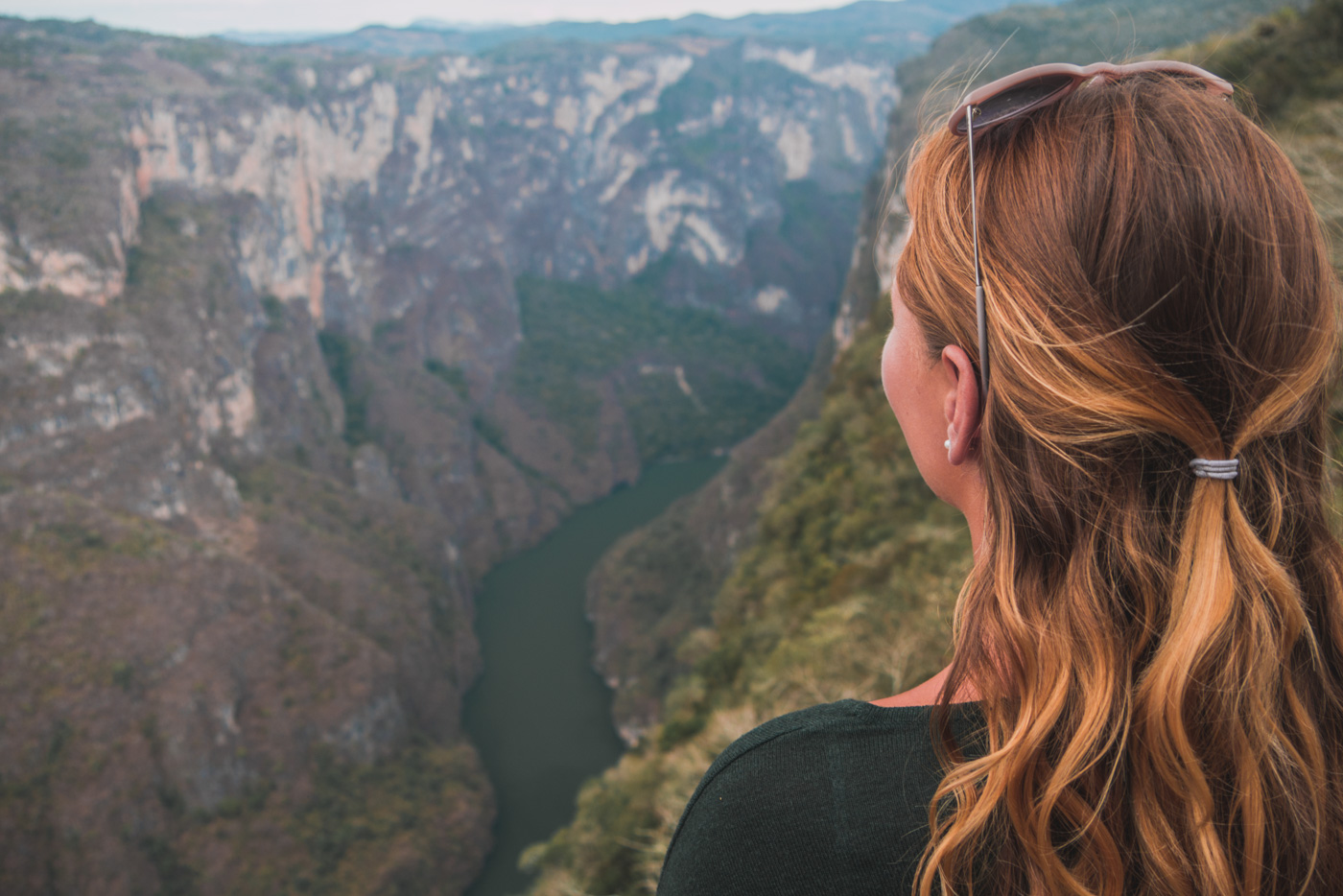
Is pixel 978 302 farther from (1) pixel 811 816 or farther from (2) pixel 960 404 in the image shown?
(1) pixel 811 816

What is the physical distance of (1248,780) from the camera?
94 cm

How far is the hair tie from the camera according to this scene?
0.99 metres

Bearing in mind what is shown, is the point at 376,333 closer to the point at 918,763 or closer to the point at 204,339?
the point at 204,339

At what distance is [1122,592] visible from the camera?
1.04 metres

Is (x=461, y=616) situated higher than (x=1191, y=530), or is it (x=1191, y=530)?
(x=1191, y=530)

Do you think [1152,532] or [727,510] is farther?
[727,510]

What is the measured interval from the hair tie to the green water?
118 feet

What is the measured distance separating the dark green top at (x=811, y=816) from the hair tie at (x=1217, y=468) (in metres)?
0.47

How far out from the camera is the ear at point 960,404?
3.69 feet

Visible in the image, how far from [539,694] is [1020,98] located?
4533 centimetres

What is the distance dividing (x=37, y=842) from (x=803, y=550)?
95.2 feet

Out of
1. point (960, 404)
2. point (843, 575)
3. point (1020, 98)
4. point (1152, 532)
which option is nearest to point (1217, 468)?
point (1152, 532)

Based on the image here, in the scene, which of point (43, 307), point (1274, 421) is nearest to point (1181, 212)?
point (1274, 421)

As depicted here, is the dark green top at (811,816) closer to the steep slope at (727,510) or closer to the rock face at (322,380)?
the steep slope at (727,510)
